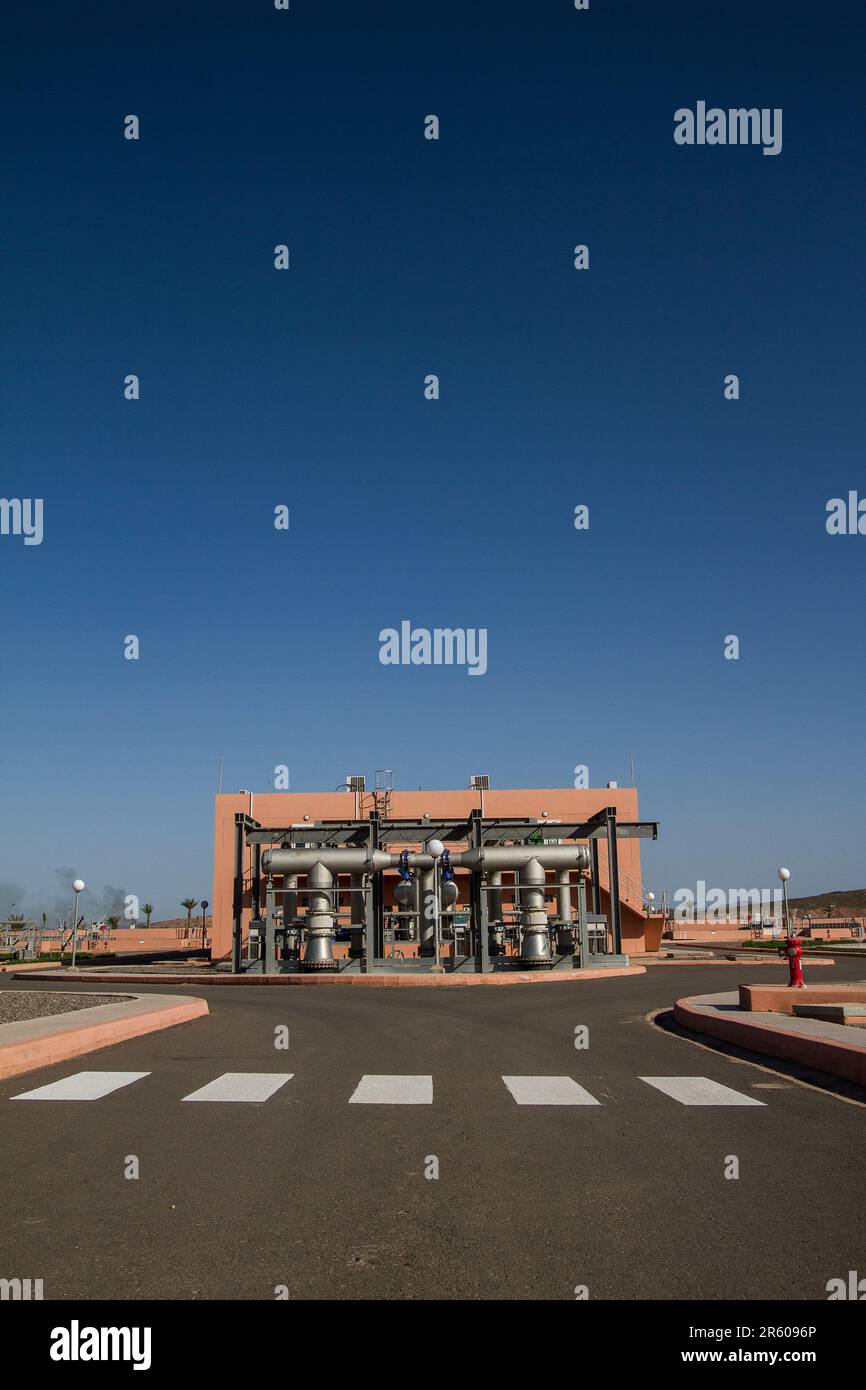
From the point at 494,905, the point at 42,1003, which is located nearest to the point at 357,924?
the point at 494,905

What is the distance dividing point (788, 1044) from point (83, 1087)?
289 inches

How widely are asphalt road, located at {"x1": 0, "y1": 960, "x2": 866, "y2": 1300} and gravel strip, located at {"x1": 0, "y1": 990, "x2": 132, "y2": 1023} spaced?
12.7ft

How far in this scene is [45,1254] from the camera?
4965 millimetres

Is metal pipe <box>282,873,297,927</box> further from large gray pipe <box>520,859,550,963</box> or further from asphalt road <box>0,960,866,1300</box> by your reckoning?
asphalt road <box>0,960,866,1300</box>

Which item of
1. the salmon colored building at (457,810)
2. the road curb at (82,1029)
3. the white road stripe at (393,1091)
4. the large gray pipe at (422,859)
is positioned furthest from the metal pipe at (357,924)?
the white road stripe at (393,1091)

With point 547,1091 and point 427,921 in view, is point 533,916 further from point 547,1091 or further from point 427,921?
point 547,1091

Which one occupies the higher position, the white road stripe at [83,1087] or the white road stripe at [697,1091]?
the white road stripe at [83,1087]

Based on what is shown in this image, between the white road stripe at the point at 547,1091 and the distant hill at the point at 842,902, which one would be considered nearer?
the white road stripe at the point at 547,1091

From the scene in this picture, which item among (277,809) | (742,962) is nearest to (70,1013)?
(742,962)

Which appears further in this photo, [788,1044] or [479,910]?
[479,910]

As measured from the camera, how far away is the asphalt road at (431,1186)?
4723 mm

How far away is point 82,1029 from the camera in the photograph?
40.5 ft

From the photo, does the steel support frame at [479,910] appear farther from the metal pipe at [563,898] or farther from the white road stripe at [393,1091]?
the white road stripe at [393,1091]
